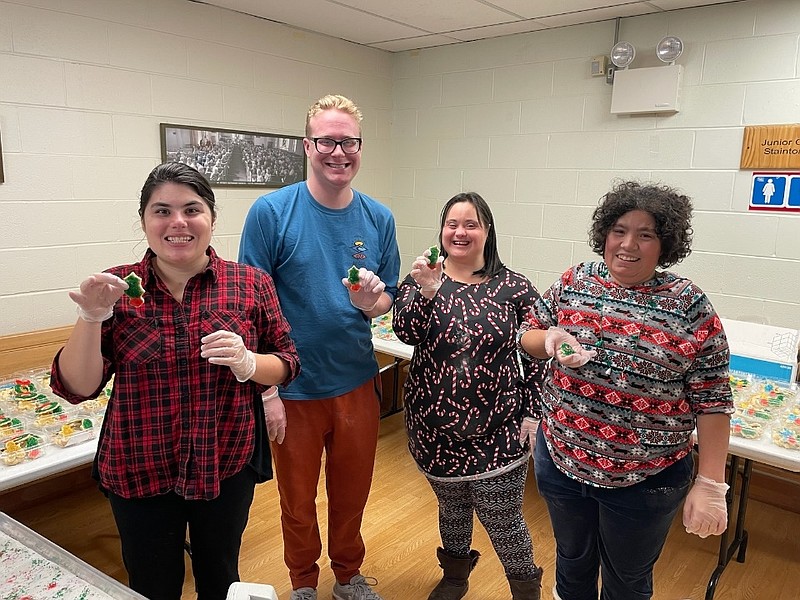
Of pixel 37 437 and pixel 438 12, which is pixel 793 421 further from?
pixel 37 437

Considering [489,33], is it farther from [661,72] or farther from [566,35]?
[661,72]

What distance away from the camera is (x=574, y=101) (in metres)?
3.75

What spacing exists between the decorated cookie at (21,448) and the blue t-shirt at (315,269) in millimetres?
856

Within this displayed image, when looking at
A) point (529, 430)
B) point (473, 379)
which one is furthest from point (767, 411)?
point (473, 379)

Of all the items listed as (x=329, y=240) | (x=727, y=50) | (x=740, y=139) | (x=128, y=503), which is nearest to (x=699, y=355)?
(x=329, y=240)

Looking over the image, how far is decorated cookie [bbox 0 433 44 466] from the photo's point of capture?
6.45 feet

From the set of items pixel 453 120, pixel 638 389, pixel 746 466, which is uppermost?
pixel 453 120

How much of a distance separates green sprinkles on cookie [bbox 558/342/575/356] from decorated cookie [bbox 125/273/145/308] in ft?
3.43

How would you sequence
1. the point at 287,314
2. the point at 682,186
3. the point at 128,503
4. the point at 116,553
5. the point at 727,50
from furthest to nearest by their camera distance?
the point at 682,186
the point at 727,50
the point at 116,553
the point at 287,314
the point at 128,503

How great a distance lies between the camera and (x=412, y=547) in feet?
9.01

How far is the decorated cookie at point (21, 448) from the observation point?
1.97 metres

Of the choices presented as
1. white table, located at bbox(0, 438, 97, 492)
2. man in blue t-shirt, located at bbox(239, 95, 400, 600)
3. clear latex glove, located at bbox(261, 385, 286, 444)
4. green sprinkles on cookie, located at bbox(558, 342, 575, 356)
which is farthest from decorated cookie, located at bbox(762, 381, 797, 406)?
white table, located at bbox(0, 438, 97, 492)

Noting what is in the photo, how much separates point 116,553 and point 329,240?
182cm

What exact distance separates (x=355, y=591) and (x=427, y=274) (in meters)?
1.25
